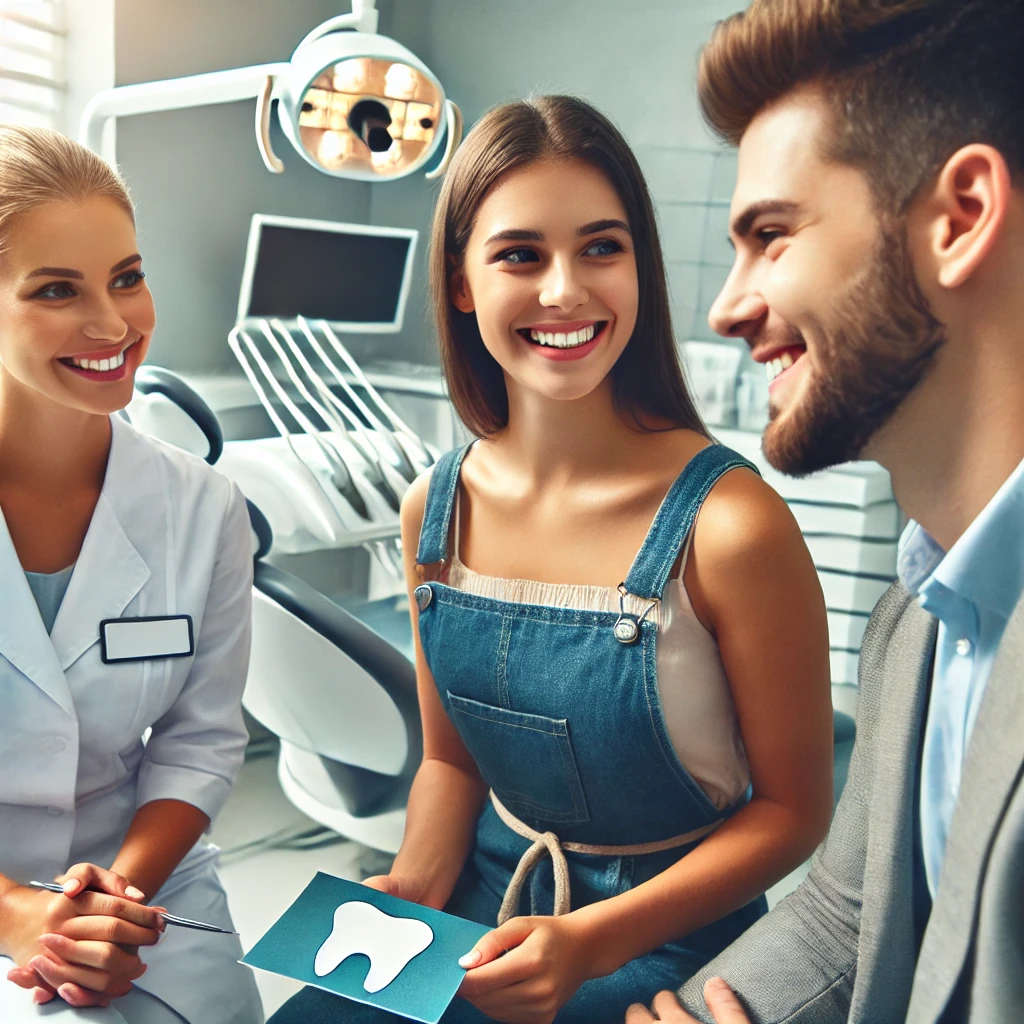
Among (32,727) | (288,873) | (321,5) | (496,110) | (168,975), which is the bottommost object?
(288,873)

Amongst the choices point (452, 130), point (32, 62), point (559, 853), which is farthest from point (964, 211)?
point (32, 62)

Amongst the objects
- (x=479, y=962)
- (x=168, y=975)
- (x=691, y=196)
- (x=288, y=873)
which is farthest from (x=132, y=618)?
(x=691, y=196)

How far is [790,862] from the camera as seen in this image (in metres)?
1.27

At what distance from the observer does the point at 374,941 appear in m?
1.13

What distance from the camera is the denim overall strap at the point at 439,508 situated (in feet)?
4.61

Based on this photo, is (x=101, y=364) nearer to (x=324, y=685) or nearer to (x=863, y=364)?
(x=324, y=685)

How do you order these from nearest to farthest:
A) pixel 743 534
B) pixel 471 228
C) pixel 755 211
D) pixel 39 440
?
pixel 755 211 < pixel 743 534 < pixel 471 228 < pixel 39 440

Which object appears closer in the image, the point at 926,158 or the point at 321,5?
the point at 926,158

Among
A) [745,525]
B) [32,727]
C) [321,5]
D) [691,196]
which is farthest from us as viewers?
[321,5]

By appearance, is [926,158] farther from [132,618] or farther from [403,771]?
[403,771]

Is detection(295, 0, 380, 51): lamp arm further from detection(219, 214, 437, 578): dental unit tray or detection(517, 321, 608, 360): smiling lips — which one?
detection(517, 321, 608, 360): smiling lips

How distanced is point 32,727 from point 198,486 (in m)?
0.38

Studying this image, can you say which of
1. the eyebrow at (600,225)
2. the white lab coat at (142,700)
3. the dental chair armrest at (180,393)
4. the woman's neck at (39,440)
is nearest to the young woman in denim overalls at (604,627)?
the eyebrow at (600,225)

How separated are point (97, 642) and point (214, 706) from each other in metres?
0.19
